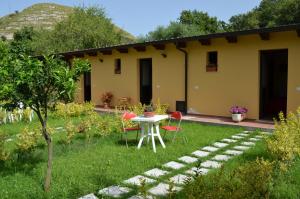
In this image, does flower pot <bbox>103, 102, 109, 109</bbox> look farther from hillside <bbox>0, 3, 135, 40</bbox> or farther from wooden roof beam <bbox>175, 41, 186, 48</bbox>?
hillside <bbox>0, 3, 135, 40</bbox>

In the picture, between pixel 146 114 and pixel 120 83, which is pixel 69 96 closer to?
pixel 146 114

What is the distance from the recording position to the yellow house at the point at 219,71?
9602 mm

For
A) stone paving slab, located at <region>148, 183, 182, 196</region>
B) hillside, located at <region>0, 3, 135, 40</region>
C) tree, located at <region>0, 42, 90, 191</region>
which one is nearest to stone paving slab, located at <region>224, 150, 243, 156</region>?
stone paving slab, located at <region>148, 183, 182, 196</region>

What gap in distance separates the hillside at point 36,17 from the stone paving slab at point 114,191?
71009 mm

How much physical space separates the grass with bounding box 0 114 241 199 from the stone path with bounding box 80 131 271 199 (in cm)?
19

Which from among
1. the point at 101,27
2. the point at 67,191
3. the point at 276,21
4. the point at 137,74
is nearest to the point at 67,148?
the point at 67,191

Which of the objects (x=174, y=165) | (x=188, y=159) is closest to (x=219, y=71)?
(x=188, y=159)

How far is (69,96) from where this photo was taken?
4578mm

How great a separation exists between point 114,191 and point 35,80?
6.19 ft

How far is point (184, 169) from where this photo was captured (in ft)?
18.3

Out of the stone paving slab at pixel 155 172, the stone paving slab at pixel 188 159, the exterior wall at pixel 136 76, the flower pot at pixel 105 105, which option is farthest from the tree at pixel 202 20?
the stone paving slab at pixel 155 172

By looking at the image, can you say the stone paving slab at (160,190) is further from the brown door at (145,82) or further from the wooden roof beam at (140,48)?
the brown door at (145,82)

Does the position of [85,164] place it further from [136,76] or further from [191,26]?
[191,26]

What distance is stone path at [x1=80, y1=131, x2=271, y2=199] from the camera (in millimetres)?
4520
